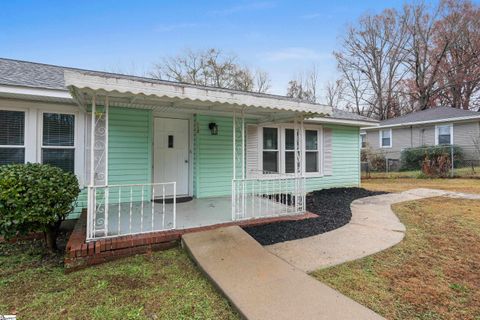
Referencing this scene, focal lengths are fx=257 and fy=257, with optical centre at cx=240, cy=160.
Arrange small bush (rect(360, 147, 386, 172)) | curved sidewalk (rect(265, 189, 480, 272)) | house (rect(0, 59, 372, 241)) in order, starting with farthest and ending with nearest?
1. small bush (rect(360, 147, 386, 172))
2. house (rect(0, 59, 372, 241))
3. curved sidewalk (rect(265, 189, 480, 272))

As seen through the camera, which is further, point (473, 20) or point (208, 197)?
point (473, 20)

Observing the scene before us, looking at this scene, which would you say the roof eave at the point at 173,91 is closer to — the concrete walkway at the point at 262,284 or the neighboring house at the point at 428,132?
the concrete walkway at the point at 262,284

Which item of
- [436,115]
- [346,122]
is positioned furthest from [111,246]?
[436,115]

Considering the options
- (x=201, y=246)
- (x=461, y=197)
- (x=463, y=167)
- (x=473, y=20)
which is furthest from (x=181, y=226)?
(x=473, y=20)

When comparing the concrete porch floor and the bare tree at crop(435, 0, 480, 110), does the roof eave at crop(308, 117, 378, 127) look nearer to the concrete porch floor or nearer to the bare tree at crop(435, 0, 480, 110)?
the concrete porch floor

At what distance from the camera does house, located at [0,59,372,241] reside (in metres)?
3.91

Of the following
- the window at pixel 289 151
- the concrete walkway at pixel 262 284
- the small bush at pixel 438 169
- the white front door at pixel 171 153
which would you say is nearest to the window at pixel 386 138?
the small bush at pixel 438 169

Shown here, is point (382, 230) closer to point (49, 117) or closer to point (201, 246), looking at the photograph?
point (201, 246)

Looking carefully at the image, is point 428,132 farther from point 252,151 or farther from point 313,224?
point 313,224

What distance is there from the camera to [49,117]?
5.01 meters

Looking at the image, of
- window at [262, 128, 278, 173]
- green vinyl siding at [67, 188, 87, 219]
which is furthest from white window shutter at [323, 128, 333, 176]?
green vinyl siding at [67, 188, 87, 219]

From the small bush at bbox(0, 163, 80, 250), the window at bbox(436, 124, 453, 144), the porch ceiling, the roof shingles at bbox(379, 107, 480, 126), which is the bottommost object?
the small bush at bbox(0, 163, 80, 250)

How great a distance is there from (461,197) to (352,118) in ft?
12.6

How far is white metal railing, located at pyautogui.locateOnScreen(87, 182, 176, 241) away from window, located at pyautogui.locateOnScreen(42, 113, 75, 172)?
896mm
